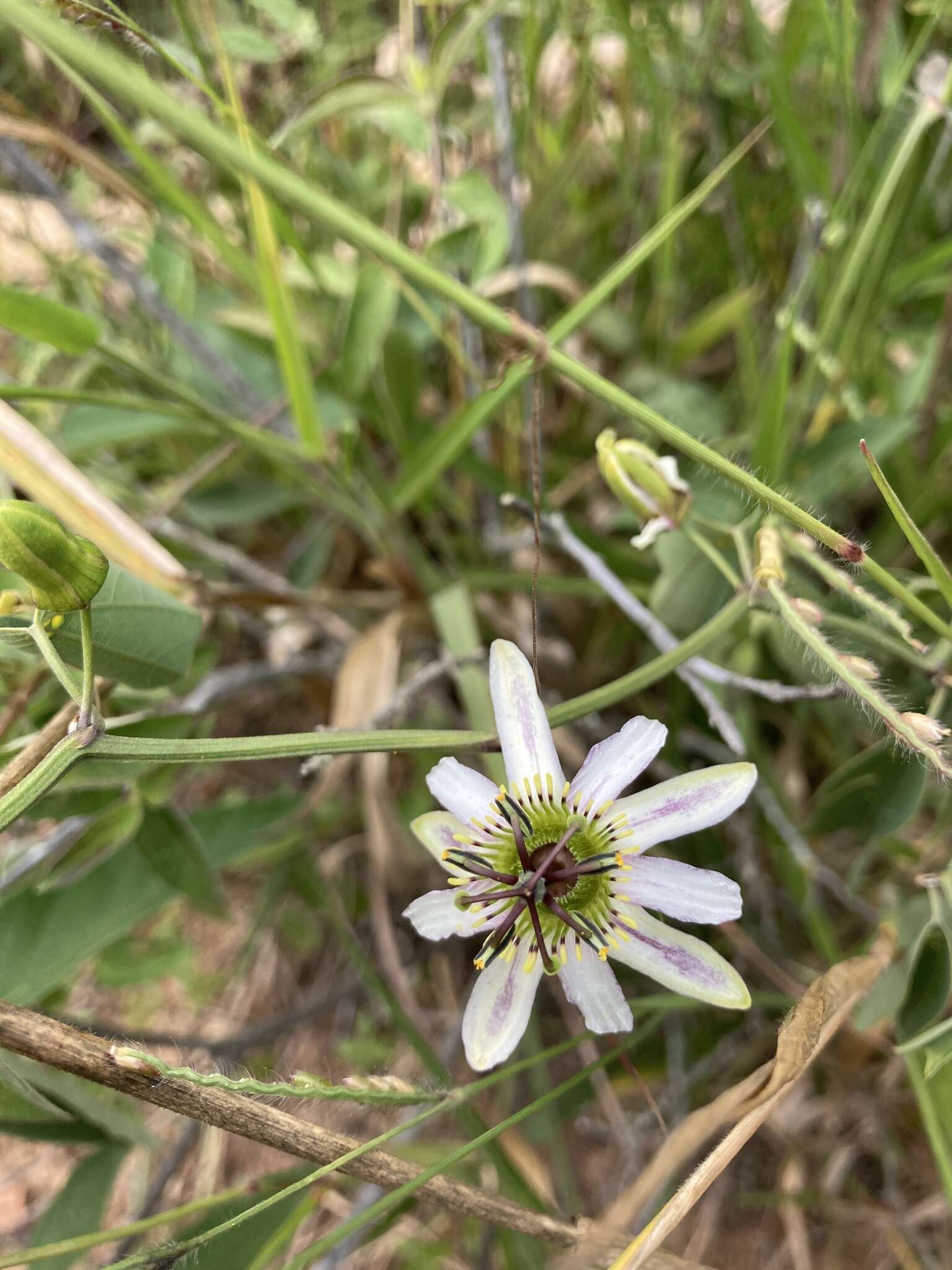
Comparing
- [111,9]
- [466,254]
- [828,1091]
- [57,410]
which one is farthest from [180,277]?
[828,1091]

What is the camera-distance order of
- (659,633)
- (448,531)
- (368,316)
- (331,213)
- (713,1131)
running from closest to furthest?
1. (331,213)
2. (713,1131)
3. (659,633)
4. (368,316)
5. (448,531)

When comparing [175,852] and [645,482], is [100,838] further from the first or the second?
[645,482]

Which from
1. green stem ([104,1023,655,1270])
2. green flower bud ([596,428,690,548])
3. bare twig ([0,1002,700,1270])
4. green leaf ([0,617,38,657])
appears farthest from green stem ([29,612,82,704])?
green flower bud ([596,428,690,548])

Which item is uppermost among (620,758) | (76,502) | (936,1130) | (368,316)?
(368,316)

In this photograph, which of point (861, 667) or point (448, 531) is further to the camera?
point (448, 531)

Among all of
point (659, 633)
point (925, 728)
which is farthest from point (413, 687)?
point (925, 728)

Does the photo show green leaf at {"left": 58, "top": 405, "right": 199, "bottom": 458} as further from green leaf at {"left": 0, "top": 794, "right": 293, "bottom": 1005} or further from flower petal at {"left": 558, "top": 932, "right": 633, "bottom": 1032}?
flower petal at {"left": 558, "top": 932, "right": 633, "bottom": 1032}

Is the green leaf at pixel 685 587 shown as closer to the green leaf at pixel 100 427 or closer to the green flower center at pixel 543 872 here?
the green flower center at pixel 543 872

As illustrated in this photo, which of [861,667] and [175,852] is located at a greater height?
[175,852]
